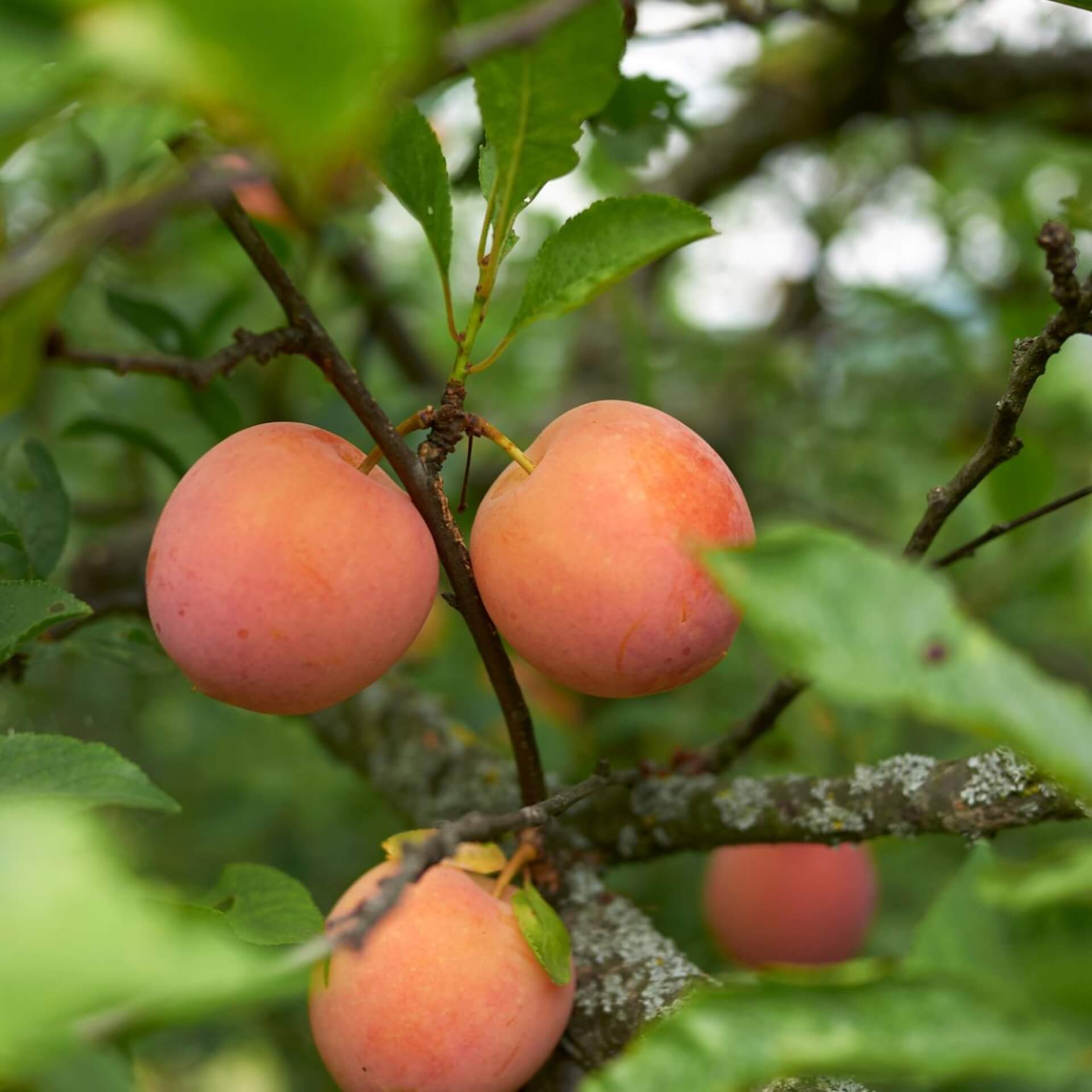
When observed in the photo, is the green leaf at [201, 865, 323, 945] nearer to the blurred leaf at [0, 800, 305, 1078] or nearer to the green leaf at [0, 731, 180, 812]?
the green leaf at [0, 731, 180, 812]

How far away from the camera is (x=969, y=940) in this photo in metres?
0.45

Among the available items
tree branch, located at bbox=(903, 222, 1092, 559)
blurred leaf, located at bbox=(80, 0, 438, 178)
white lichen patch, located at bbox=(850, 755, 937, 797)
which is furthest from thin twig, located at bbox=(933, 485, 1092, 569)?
blurred leaf, located at bbox=(80, 0, 438, 178)

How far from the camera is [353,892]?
79 centimetres

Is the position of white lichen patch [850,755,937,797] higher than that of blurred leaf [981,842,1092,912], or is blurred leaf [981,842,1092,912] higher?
blurred leaf [981,842,1092,912]

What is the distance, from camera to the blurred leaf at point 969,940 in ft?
1.39

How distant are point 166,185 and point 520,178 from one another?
275 millimetres

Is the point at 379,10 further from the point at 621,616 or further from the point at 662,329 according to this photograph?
the point at 662,329

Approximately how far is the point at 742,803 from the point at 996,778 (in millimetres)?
236

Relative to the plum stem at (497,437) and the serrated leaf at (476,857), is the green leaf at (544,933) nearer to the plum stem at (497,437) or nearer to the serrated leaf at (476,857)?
the serrated leaf at (476,857)

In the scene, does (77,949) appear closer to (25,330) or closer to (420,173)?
(25,330)

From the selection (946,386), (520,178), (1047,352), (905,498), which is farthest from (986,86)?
(520,178)

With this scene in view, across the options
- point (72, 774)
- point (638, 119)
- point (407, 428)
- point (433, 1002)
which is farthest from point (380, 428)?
point (638, 119)

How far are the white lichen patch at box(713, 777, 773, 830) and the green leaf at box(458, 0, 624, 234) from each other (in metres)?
0.55

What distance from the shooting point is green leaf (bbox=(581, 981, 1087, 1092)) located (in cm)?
38
